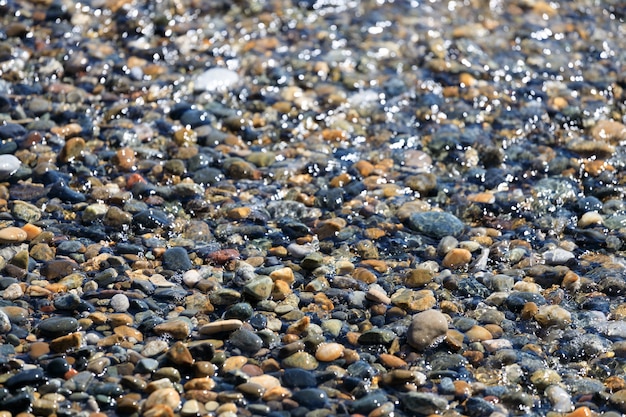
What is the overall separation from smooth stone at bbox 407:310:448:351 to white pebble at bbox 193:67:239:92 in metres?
3.31

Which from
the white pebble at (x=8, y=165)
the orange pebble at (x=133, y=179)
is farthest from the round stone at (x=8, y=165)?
the orange pebble at (x=133, y=179)

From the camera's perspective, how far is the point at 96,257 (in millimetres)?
4938

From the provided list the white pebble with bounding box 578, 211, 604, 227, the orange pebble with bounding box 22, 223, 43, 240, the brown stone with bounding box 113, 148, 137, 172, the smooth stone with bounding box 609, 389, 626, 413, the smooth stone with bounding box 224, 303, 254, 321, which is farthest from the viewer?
the brown stone with bounding box 113, 148, 137, 172

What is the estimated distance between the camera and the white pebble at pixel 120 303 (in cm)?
448

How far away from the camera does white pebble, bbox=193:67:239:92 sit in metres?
6.98

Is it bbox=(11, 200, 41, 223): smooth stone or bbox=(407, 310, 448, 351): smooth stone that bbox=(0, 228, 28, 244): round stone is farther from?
bbox=(407, 310, 448, 351): smooth stone

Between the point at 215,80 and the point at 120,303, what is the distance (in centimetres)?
299

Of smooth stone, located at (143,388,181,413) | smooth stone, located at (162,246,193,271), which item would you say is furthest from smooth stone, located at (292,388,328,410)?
smooth stone, located at (162,246,193,271)

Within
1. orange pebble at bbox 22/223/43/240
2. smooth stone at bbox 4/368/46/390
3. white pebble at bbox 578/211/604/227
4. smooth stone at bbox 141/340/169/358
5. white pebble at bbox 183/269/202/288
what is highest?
smooth stone at bbox 4/368/46/390

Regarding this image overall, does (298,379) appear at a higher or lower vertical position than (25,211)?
higher

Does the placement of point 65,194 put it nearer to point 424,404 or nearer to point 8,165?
point 8,165

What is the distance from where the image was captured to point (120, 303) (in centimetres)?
450

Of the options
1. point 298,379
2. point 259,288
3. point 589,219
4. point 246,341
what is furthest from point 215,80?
point 298,379

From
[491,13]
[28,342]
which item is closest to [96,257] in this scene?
[28,342]
